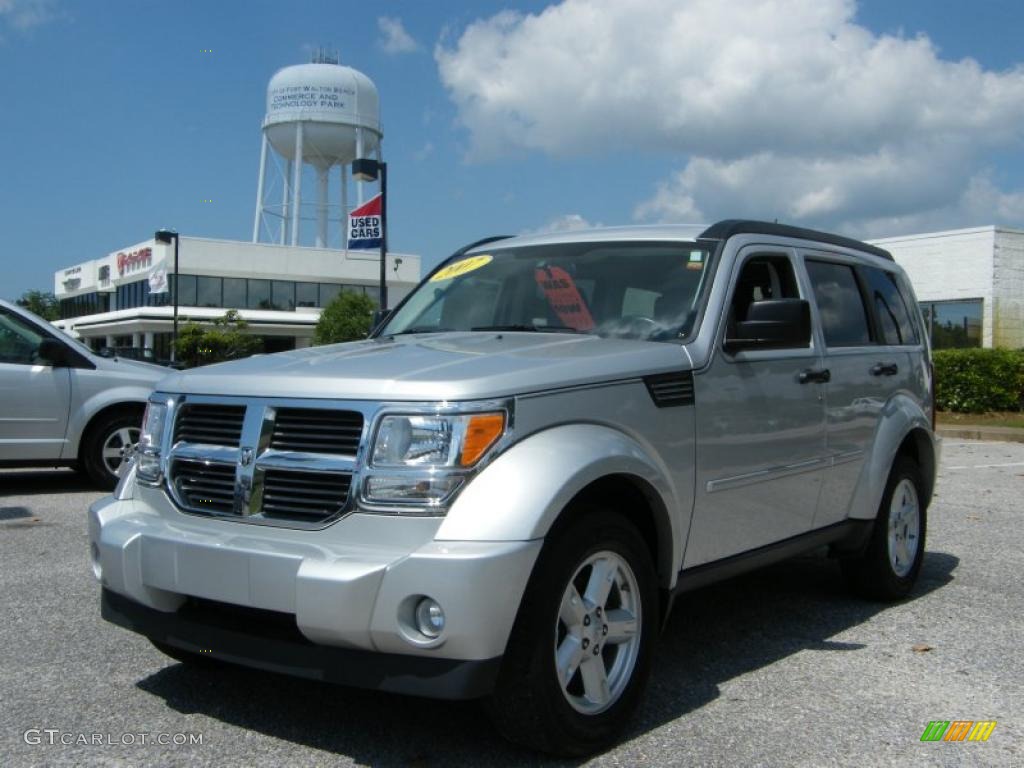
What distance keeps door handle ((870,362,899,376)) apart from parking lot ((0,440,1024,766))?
129 centimetres

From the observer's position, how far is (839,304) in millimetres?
5609

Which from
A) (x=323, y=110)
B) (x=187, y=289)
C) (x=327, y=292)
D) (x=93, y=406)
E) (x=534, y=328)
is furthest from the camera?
(x=323, y=110)

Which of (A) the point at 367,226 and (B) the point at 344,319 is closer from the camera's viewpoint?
(A) the point at 367,226

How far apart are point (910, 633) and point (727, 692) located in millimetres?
1480

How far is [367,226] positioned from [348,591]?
50.0 feet

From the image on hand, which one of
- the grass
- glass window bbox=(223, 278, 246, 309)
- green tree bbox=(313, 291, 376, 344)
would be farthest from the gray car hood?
glass window bbox=(223, 278, 246, 309)

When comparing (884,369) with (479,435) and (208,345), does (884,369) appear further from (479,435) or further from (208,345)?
(208,345)

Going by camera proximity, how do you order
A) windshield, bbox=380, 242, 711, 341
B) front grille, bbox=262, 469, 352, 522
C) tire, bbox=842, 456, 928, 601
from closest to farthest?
front grille, bbox=262, 469, 352, 522, windshield, bbox=380, 242, 711, 341, tire, bbox=842, 456, 928, 601

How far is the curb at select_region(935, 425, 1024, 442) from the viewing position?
1708 centimetres

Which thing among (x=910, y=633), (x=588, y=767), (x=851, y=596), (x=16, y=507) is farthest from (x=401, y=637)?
(x=16, y=507)

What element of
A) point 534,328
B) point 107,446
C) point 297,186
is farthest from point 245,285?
point 534,328

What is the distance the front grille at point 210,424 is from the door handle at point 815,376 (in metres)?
2.58

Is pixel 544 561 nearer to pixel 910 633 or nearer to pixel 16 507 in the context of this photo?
pixel 910 633

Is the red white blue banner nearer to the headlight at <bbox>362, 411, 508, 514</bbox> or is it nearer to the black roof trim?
the black roof trim
